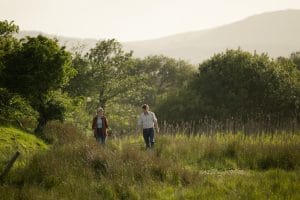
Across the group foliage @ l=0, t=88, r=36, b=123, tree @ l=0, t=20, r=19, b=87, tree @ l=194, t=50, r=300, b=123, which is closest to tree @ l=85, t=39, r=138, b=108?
tree @ l=194, t=50, r=300, b=123

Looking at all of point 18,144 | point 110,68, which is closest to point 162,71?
point 110,68

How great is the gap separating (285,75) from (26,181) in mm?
28844

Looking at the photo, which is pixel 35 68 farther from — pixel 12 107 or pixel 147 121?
pixel 147 121

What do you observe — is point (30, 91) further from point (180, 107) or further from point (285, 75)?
point (285, 75)

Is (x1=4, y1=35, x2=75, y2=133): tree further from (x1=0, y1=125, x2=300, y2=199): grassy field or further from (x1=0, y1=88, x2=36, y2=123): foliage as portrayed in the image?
Result: (x1=0, y1=125, x2=300, y2=199): grassy field

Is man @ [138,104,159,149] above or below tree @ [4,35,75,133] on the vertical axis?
below

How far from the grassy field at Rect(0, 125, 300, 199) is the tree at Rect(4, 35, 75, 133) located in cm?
334

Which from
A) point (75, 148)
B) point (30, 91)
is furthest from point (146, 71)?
point (75, 148)

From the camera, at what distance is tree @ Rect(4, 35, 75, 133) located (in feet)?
54.5

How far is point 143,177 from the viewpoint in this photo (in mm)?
→ 11141

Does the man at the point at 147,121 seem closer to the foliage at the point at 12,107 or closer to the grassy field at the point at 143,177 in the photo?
the grassy field at the point at 143,177

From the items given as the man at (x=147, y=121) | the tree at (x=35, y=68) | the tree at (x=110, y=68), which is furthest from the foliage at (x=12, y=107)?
the tree at (x=110, y=68)

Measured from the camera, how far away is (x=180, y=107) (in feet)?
121

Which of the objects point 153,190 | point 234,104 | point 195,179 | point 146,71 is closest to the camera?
point 153,190
